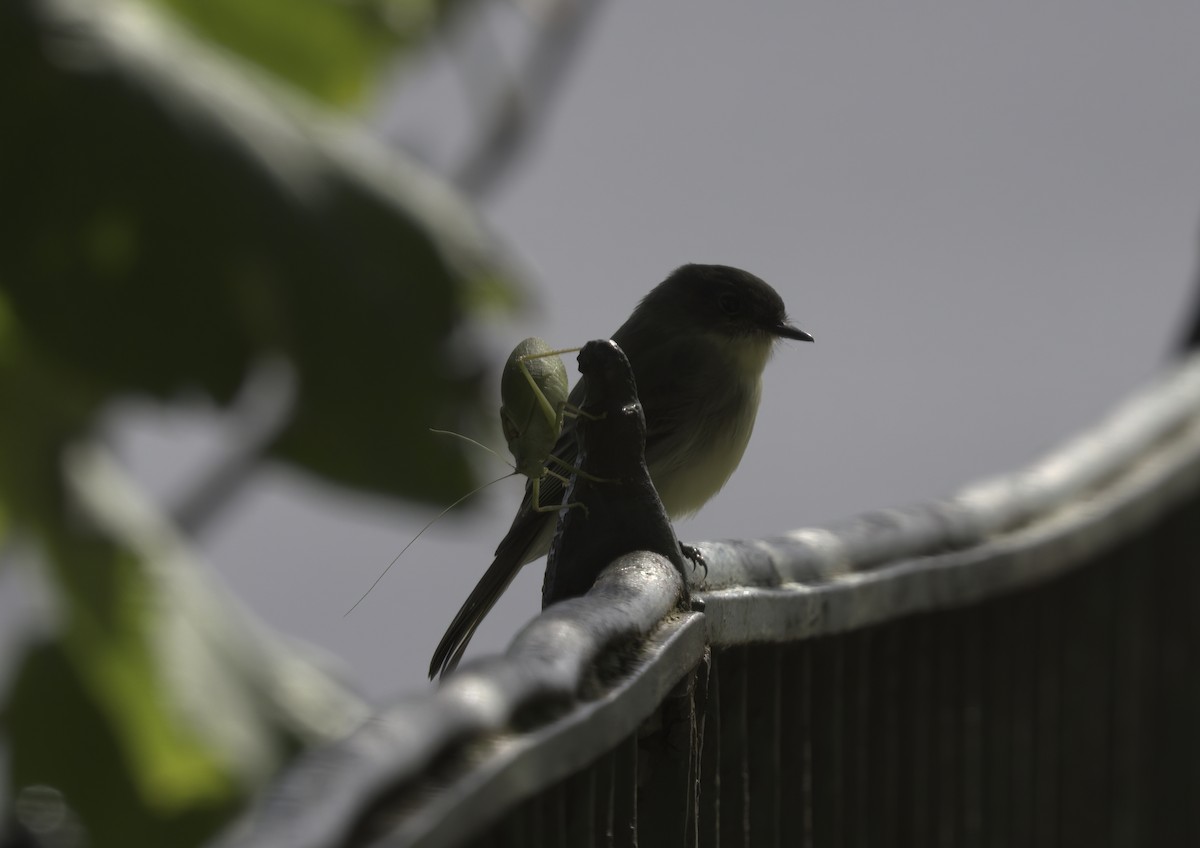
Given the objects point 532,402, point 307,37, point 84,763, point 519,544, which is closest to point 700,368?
point 519,544

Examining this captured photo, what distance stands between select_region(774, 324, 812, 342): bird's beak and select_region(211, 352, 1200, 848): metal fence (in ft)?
4.17

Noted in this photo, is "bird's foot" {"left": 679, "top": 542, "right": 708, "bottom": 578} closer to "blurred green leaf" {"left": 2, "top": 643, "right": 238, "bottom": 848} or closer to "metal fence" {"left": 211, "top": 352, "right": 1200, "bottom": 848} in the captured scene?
"metal fence" {"left": 211, "top": 352, "right": 1200, "bottom": 848}

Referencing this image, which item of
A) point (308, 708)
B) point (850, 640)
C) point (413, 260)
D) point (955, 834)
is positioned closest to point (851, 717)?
point (850, 640)

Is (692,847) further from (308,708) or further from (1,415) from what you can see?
(1,415)

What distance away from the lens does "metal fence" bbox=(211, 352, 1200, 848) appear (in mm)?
1034

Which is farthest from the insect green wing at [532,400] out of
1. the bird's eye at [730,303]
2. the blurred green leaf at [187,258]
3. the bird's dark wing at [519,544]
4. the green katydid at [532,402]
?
the bird's eye at [730,303]

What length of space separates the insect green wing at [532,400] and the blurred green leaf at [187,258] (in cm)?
60

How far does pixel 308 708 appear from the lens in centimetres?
179

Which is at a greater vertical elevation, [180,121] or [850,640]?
[180,121]

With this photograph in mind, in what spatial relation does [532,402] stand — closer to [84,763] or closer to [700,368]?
[84,763]

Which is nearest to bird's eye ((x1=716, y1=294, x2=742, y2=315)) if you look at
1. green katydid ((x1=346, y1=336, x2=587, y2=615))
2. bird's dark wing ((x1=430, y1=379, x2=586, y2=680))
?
bird's dark wing ((x1=430, y1=379, x2=586, y2=680))

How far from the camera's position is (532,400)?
2279 millimetres

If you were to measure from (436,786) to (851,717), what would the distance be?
54.2 inches

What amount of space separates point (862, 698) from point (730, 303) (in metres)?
3.07
